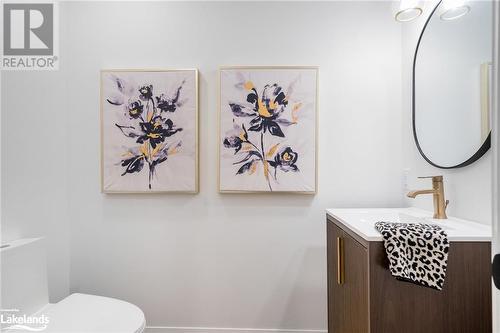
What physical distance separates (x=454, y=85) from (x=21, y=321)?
236 cm

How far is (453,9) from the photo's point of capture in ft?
4.46

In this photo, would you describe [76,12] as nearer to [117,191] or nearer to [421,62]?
[117,191]

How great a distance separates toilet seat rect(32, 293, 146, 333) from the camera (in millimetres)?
1295

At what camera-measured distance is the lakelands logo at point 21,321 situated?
132cm

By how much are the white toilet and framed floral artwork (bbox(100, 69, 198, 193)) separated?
582 millimetres

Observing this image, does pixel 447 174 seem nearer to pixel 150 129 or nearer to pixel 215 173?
pixel 215 173

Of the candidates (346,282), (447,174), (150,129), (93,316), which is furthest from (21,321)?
(447,174)

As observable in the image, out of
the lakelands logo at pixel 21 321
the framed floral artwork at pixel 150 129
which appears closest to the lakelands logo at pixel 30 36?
the framed floral artwork at pixel 150 129

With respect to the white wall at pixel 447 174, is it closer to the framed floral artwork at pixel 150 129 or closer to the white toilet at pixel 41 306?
the framed floral artwork at pixel 150 129

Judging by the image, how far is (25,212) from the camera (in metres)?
1.66

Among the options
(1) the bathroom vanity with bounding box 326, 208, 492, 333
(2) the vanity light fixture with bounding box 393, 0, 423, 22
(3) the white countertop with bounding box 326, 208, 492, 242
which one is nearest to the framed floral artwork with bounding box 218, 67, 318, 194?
(3) the white countertop with bounding box 326, 208, 492, 242

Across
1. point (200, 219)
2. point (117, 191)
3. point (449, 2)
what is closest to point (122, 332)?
point (200, 219)

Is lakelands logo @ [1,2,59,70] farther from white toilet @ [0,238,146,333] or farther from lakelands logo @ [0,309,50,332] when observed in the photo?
lakelands logo @ [0,309,50,332]

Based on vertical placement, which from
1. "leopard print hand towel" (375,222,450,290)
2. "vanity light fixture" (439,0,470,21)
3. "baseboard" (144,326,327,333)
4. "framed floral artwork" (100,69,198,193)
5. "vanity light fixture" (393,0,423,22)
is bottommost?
"baseboard" (144,326,327,333)
